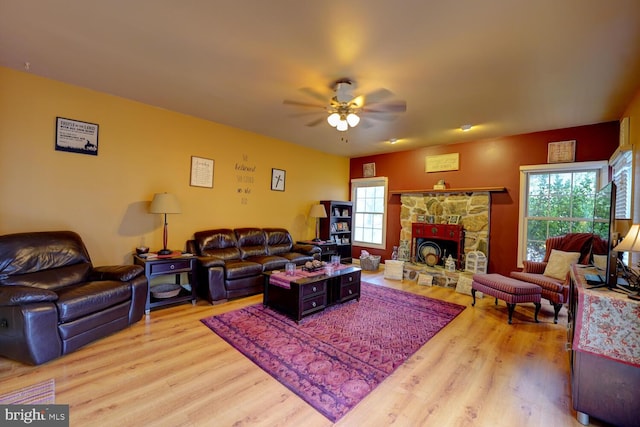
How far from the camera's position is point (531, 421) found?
1808mm

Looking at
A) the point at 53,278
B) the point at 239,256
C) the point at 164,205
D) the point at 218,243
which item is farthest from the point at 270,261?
the point at 53,278

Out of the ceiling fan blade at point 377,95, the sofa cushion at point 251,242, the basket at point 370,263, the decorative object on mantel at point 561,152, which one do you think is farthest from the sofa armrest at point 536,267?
the sofa cushion at point 251,242

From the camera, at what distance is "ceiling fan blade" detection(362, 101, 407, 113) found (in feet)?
11.0

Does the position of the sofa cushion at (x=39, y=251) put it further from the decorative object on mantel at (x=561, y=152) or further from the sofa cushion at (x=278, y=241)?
the decorative object on mantel at (x=561, y=152)

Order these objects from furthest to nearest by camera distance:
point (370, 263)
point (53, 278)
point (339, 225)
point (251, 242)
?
point (339, 225)
point (370, 263)
point (251, 242)
point (53, 278)

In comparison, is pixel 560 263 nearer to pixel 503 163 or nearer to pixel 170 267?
pixel 503 163

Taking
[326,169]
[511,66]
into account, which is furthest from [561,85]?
[326,169]

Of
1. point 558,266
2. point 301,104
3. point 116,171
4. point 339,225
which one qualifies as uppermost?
point 301,104

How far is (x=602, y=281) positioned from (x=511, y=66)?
193 centimetres

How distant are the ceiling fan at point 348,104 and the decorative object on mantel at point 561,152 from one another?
2.71m

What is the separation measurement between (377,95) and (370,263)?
12.8 ft

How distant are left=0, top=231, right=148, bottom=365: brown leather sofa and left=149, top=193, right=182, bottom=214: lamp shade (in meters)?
0.79

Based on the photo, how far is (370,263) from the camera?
616 cm

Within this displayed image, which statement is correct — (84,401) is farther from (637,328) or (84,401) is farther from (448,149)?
(448,149)
